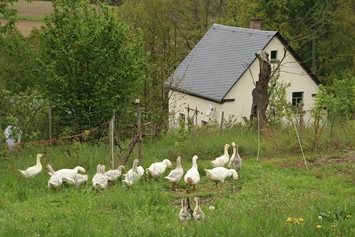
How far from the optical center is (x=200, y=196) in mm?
10641

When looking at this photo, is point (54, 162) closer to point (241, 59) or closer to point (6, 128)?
point (6, 128)

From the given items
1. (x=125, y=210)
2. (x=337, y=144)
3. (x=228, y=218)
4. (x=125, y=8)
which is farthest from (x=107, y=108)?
(x=125, y=8)

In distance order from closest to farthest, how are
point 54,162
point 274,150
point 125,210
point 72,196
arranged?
point 125,210, point 72,196, point 54,162, point 274,150

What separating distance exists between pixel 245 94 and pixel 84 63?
37.1 feet

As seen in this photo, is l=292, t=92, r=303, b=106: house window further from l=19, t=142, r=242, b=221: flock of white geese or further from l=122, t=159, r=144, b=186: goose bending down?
l=122, t=159, r=144, b=186: goose bending down

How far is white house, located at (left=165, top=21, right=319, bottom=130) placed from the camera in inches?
1147

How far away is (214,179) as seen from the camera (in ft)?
37.0

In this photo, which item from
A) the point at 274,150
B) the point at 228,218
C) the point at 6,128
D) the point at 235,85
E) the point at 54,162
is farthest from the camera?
the point at 235,85

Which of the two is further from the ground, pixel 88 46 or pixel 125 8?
pixel 125 8

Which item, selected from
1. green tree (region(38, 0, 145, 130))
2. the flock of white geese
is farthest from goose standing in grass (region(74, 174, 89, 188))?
green tree (region(38, 0, 145, 130))

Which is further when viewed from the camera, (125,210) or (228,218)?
(125,210)

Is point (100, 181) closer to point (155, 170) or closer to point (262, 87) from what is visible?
point (155, 170)

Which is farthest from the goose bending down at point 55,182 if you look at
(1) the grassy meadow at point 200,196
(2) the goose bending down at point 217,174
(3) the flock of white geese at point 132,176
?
(2) the goose bending down at point 217,174

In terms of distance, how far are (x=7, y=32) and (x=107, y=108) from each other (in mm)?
7424
